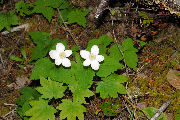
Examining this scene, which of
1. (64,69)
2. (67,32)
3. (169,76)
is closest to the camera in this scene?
(64,69)

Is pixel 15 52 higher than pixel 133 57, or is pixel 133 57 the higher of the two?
pixel 133 57

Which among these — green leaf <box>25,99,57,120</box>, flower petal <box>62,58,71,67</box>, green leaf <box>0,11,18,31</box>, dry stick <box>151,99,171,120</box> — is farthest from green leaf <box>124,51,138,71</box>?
green leaf <box>0,11,18,31</box>

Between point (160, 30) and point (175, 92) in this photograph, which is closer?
point (175, 92)

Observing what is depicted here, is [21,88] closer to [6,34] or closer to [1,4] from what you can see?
[6,34]

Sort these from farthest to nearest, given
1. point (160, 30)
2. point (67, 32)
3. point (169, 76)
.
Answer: point (67, 32), point (160, 30), point (169, 76)

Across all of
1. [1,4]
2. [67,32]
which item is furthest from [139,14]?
[1,4]

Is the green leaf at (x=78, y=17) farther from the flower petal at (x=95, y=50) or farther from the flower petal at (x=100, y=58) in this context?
the flower petal at (x=100, y=58)

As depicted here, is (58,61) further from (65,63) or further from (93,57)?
(93,57)
